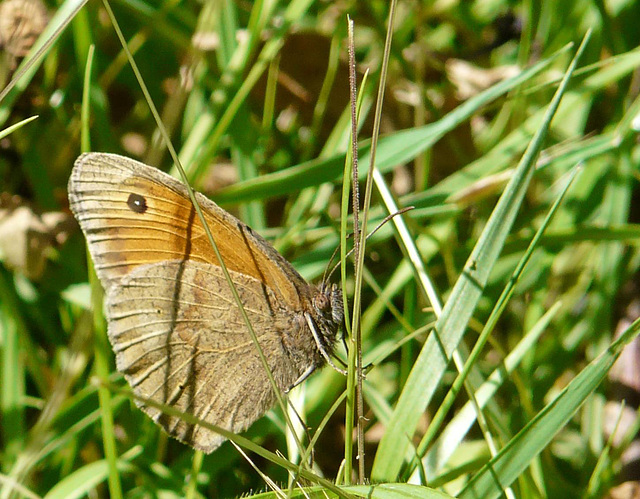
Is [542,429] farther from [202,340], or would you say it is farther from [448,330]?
[202,340]

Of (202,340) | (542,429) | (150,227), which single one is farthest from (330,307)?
(542,429)

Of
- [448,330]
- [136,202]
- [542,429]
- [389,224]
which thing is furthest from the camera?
[389,224]

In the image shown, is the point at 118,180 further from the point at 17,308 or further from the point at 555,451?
the point at 555,451

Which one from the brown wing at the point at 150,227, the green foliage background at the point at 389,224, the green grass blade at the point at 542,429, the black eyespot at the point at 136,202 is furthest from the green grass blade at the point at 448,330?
the black eyespot at the point at 136,202

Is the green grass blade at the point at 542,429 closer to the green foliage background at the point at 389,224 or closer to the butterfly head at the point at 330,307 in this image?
the green foliage background at the point at 389,224

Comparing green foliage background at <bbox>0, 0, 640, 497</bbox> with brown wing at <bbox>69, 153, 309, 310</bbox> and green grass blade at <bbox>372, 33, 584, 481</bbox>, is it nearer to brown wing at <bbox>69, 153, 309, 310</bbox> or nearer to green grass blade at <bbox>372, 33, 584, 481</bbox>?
green grass blade at <bbox>372, 33, 584, 481</bbox>

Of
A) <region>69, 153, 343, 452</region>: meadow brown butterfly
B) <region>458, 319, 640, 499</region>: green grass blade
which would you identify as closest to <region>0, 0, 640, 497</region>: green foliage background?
<region>458, 319, 640, 499</region>: green grass blade
